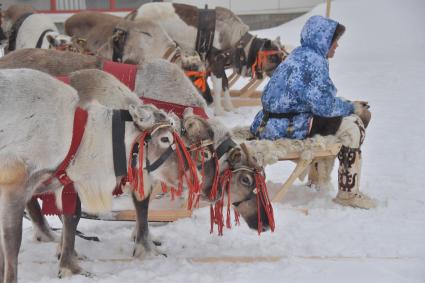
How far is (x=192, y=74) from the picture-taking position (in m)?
4.66

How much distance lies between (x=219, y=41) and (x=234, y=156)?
4.02m

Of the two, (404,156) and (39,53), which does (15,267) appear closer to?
(39,53)

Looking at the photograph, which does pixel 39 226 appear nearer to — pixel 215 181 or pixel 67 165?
pixel 67 165

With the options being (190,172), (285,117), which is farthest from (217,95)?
(190,172)

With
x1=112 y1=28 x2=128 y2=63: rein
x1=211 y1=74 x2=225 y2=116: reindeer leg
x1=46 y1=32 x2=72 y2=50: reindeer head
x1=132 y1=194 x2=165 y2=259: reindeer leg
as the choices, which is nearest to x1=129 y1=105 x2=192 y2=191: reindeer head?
x1=132 y1=194 x2=165 y2=259: reindeer leg

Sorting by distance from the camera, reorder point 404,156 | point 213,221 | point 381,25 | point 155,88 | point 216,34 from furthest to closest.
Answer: point 381,25 → point 216,34 → point 404,156 → point 155,88 → point 213,221

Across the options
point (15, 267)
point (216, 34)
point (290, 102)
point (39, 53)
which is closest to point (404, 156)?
point (290, 102)

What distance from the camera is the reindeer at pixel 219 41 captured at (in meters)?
6.45

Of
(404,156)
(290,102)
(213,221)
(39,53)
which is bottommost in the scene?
(404,156)

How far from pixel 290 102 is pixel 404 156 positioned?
205cm

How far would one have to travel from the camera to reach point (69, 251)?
9.50ft

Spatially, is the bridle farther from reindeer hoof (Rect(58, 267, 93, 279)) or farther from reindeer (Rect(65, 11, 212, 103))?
reindeer (Rect(65, 11, 212, 103))

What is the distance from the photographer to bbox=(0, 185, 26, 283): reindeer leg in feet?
7.86

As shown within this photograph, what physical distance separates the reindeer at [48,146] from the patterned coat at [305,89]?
146cm
